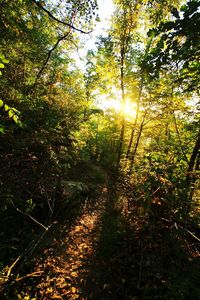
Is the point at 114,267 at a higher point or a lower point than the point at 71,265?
higher

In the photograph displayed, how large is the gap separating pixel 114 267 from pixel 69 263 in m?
1.30

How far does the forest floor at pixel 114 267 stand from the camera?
3.65 metres

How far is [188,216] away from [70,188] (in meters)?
5.03

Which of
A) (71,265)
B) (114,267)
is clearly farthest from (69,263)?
(114,267)

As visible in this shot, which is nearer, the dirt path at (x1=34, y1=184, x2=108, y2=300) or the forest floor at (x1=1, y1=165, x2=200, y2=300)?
the forest floor at (x1=1, y1=165, x2=200, y2=300)

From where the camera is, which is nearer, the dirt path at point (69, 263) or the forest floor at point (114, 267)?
the forest floor at point (114, 267)

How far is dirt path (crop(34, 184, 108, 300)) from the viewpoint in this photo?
3.89m

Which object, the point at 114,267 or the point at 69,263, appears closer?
the point at 114,267

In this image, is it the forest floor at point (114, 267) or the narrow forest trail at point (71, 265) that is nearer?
the forest floor at point (114, 267)

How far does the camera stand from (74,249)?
5.38 metres

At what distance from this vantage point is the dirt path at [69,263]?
3891 mm

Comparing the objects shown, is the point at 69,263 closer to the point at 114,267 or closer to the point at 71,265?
the point at 71,265

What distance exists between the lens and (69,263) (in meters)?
4.80

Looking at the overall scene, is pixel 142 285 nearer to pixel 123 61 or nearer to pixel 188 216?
pixel 188 216
